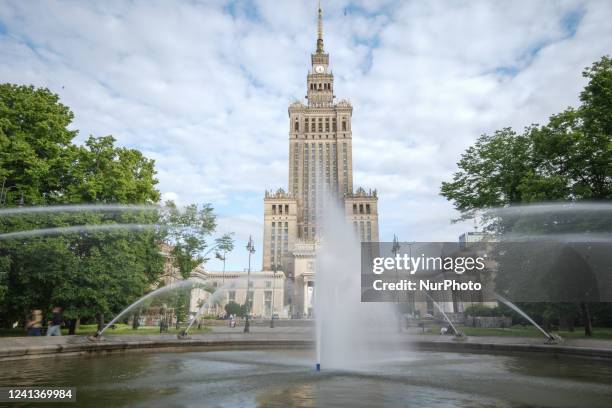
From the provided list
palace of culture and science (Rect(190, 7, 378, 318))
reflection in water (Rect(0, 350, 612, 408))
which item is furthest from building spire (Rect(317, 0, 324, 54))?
reflection in water (Rect(0, 350, 612, 408))

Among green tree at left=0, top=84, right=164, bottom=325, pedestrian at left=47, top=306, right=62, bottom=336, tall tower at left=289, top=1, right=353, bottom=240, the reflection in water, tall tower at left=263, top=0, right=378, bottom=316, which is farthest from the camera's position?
tall tower at left=289, top=1, right=353, bottom=240

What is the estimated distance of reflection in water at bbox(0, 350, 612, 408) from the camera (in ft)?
27.1

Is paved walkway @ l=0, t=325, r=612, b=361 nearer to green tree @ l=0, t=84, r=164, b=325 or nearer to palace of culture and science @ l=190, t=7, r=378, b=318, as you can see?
green tree @ l=0, t=84, r=164, b=325

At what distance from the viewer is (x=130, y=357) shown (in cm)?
1636

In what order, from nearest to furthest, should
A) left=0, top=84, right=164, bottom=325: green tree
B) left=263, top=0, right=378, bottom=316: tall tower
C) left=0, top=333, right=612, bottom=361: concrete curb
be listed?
left=0, top=333, right=612, bottom=361: concrete curb
left=0, top=84, right=164, bottom=325: green tree
left=263, top=0, right=378, bottom=316: tall tower

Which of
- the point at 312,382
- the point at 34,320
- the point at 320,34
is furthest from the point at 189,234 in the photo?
the point at 320,34

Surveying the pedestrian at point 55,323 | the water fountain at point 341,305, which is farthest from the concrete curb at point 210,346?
the water fountain at point 341,305

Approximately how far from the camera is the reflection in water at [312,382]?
825 cm

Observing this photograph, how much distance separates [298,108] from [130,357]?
127 m

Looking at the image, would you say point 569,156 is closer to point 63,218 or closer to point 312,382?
point 312,382

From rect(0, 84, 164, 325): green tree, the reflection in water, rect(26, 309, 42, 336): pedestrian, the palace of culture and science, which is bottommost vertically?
the reflection in water

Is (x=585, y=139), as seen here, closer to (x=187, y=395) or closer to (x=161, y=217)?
(x=187, y=395)

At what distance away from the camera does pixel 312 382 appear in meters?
10.4

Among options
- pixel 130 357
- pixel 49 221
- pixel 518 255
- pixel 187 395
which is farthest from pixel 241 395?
pixel 518 255
